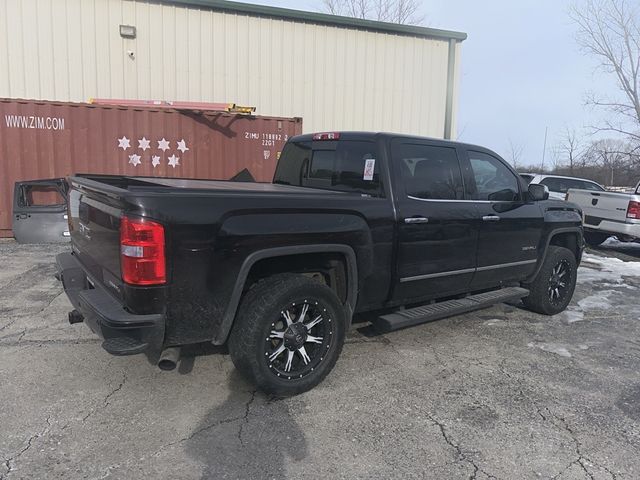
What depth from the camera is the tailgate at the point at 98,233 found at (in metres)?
3.05

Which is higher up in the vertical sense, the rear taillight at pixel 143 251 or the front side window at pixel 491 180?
the front side window at pixel 491 180

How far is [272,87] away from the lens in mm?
12969

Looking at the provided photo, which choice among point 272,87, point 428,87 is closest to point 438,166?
point 272,87

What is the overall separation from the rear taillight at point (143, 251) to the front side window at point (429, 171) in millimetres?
2121

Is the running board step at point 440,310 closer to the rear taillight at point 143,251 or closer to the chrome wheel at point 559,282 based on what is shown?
the chrome wheel at point 559,282

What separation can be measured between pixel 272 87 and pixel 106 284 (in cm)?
1053

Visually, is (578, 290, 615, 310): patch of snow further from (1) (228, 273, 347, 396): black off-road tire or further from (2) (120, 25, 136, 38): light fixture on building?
(2) (120, 25, 136, 38): light fixture on building

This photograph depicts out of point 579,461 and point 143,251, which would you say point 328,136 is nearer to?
point 143,251

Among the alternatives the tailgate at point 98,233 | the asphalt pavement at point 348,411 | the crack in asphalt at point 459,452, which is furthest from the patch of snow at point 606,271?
the tailgate at point 98,233

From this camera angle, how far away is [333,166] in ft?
14.8

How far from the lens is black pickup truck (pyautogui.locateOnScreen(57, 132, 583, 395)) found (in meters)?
2.93

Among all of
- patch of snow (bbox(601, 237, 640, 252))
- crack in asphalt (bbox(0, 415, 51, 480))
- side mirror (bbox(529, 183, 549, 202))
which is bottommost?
crack in asphalt (bbox(0, 415, 51, 480))

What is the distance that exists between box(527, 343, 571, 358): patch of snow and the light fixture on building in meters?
11.2

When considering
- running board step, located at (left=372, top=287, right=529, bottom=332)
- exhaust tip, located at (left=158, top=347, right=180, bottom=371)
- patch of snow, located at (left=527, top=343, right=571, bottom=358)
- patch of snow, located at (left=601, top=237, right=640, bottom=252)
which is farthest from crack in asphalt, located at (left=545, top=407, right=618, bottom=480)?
patch of snow, located at (left=601, top=237, right=640, bottom=252)
